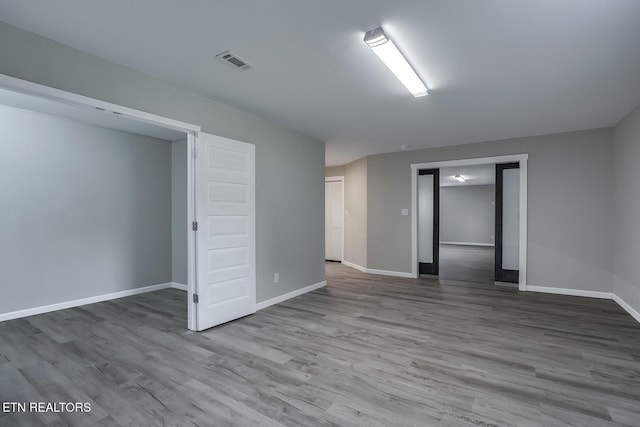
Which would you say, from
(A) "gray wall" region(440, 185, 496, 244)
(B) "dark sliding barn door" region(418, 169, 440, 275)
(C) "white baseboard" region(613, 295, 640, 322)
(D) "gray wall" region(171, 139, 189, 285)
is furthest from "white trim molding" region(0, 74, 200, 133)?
(A) "gray wall" region(440, 185, 496, 244)

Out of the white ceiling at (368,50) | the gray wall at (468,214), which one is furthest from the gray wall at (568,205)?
the gray wall at (468,214)

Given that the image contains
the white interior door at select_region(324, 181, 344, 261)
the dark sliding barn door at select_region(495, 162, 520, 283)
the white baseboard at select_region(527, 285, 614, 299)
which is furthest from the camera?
the white interior door at select_region(324, 181, 344, 261)

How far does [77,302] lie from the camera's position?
14.1 feet

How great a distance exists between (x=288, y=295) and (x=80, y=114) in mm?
3836

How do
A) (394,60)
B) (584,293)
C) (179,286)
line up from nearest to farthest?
(394,60) → (584,293) → (179,286)

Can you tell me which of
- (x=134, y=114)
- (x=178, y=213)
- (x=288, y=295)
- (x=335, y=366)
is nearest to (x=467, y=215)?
(x=288, y=295)

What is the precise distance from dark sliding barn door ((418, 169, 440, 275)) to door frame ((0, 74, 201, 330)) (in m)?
4.56

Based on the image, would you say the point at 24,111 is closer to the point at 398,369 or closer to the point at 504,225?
the point at 398,369

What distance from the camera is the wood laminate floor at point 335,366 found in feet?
6.46

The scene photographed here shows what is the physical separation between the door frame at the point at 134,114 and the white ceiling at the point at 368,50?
0.39m

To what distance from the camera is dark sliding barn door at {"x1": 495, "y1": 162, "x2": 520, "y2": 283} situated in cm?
543

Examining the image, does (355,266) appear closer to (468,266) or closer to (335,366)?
(468,266)

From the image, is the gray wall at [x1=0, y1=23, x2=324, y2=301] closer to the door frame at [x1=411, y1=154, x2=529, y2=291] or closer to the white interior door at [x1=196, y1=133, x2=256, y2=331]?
Answer: the white interior door at [x1=196, y1=133, x2=256, y2=331]

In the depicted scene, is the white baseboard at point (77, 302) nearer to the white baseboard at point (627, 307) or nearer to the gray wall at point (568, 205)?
the gray wall at point (568, 205)
